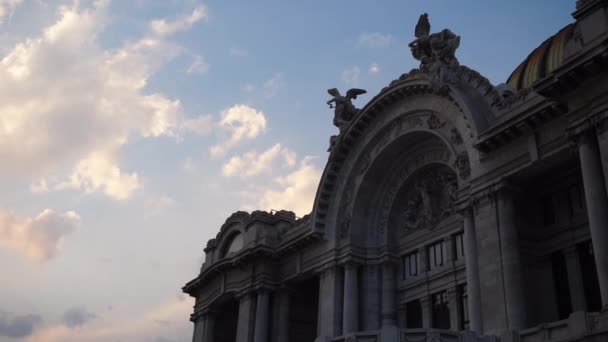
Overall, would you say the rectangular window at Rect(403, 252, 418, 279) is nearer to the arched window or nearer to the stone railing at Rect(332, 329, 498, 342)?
the stone railing at Rect(332, 329, 498, 342)

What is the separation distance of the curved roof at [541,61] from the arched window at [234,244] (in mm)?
19686

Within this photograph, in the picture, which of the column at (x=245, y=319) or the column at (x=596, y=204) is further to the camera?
the column at (x=245, y=319)

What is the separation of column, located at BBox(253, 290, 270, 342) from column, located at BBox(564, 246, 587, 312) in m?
18.6

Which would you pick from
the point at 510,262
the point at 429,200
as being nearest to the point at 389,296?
the point at 429,200

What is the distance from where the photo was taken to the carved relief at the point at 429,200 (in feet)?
117

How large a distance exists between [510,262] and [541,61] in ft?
66.8

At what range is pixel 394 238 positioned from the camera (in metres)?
38.5

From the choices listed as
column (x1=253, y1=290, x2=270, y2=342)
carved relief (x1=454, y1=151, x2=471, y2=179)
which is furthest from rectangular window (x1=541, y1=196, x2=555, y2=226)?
column (x1=253, y1=290, x2=270, y2=342)

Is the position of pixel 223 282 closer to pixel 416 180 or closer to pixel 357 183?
pixel 357 183

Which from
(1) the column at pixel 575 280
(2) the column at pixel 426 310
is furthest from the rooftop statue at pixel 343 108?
(1) the column at pixel 575 280

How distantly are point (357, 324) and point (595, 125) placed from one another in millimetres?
16666

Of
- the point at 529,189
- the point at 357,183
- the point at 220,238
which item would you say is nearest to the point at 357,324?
the point at 357,183

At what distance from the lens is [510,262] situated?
27.9 meters

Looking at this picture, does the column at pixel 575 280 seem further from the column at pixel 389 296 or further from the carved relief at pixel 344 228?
the carved relief at pixel 344 228
